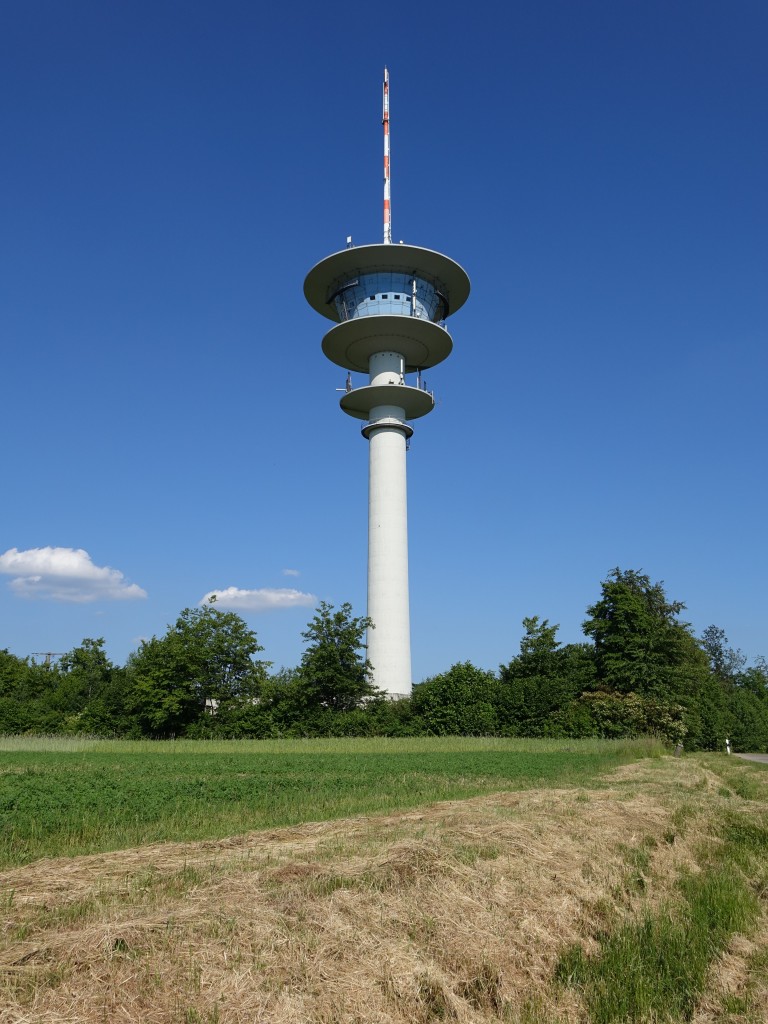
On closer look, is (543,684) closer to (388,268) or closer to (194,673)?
(194,673)

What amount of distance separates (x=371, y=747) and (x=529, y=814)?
27.1 meters

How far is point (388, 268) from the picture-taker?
51906mm

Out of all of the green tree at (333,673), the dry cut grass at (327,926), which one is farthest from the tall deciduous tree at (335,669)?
the dry cut grass at (327,926)

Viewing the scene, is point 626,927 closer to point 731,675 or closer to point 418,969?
point 418,969

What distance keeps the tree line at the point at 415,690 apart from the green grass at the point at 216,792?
1733cm

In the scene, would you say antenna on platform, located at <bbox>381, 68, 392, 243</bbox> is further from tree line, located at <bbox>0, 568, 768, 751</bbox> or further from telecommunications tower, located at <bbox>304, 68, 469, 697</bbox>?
tree line, located at <bbox>0, 568, 768, 751</bbox>

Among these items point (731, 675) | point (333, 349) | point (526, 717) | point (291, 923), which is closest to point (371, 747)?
point (526, 717)

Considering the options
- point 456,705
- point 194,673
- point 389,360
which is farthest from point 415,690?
point 389,360

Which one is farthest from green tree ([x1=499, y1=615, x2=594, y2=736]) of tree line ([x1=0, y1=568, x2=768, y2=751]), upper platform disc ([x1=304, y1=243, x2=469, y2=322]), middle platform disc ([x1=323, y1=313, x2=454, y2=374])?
upper platform disc ([x1=304, y1=243, x2=469, y2=322])

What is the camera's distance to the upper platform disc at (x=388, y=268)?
51250 millimetres

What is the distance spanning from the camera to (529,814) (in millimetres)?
13078

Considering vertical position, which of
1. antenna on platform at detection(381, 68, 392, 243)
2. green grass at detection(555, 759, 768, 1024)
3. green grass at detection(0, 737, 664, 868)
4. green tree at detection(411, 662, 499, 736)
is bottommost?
green grass at detection(555, 759, 768, 1024)

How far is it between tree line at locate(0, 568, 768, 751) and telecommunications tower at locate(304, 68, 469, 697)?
7.91ft

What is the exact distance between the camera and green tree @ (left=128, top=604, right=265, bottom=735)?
5109cm
